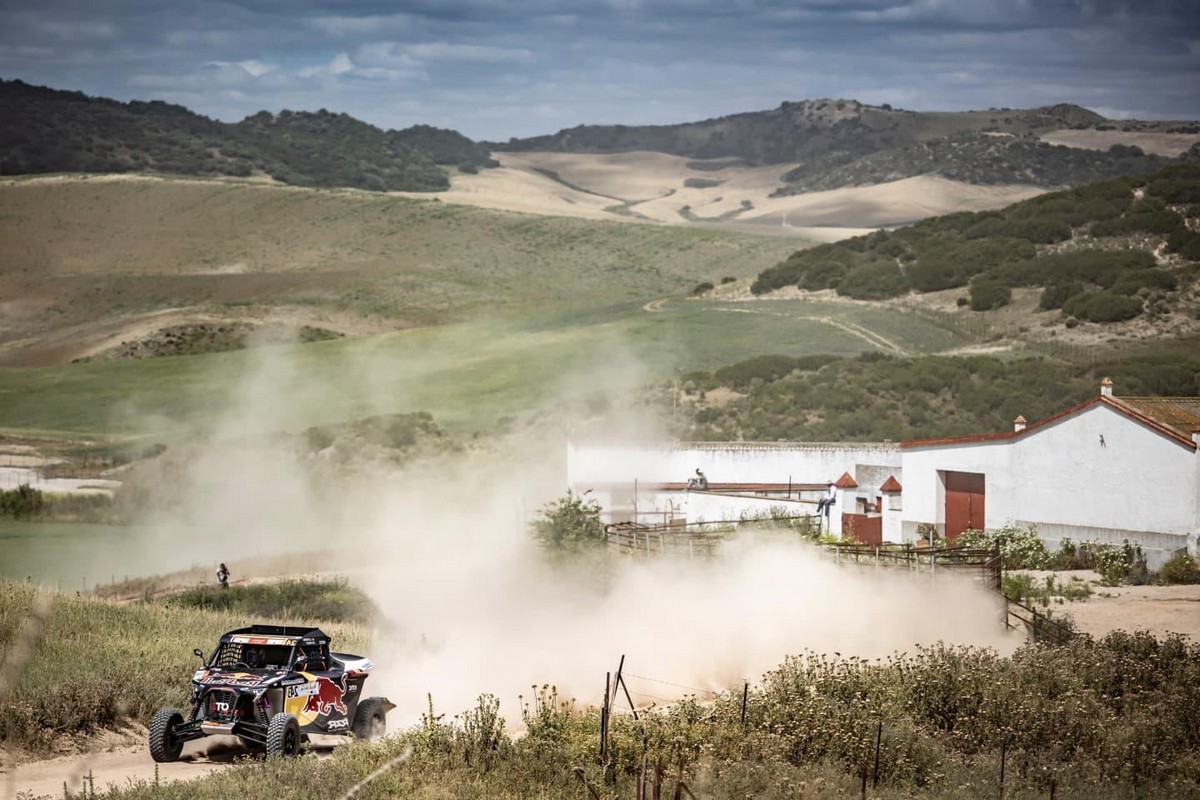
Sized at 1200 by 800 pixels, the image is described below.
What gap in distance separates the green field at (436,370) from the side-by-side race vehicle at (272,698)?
60.6 m

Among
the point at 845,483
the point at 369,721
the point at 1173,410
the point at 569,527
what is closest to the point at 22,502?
the point at 569,527

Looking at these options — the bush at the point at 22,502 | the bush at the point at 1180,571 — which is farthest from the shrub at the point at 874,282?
the bush at the point at 1180,571

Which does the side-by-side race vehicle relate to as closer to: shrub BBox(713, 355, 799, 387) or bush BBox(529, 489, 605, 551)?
bush BBox(529, 489, 605, 551)

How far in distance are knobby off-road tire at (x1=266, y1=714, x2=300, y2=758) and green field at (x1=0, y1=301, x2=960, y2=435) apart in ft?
203

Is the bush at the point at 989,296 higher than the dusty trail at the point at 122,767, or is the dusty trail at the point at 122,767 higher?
the bush at the point at 989,296

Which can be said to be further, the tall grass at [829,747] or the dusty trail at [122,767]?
the tall grass at [829,747]

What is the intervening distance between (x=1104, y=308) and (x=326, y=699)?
88901 mm

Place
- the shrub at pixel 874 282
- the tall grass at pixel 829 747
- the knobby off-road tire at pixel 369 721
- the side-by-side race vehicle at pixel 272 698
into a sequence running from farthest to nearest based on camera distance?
1. the shrub at pixel 874 282
2. the knobby off-road tire at pixel 369 721
3. the side-by-side race vehicle at pixel 272 698
4. the tall grass at pixel 829 747

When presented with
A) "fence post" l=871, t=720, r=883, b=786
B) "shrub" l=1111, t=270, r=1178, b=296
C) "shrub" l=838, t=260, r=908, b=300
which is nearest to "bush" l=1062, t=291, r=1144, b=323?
"shrub" l=1111, t=270, r=1178, b=296

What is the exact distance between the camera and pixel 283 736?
69.3 ft

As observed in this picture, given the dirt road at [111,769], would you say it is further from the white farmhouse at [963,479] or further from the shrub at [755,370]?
the shrub at [755,370]

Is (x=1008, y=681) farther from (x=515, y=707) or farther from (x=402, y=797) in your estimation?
(x=402, y=797)

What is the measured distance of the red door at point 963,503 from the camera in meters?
47.8

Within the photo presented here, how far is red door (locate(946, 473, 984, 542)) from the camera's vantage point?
47.8 metres
